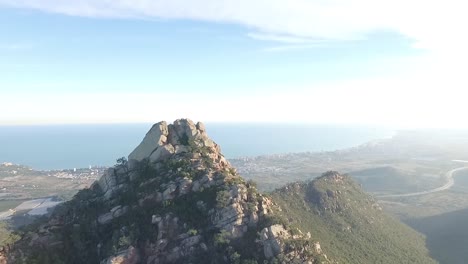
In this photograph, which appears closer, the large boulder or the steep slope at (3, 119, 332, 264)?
the steep slope at (3, 119, 332, 264)

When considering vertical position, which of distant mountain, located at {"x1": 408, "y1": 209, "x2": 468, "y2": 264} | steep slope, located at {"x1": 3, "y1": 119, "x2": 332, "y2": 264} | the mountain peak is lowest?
distant mountain, located at {"x1": 408, "y1": 209, "x2": 468, "y2": 264}

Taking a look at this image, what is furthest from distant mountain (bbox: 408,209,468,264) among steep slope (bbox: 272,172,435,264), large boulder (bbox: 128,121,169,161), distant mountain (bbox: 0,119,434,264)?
large boulder (bbox: 128,121,169,161)

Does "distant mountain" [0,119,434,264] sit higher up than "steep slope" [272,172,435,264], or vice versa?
"distant mountain" [0,119,434,264]

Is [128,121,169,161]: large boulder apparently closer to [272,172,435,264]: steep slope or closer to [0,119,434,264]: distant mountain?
[0,119,434,264]: distant mountain

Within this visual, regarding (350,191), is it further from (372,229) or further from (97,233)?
(97,233)

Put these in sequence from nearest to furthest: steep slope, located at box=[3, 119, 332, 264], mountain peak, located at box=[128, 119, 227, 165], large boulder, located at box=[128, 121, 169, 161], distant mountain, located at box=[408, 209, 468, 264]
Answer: steep slope, located at box=[3, 119, 332, 264] → mountain peak, located at box=[128, 119, 227, 165] → large boulder, located at box=[128, 121, 169, 161] → distant mountain, located at box=[408, 209, 468, 264]

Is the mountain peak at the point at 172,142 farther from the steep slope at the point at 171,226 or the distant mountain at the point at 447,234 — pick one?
the distant mountain at the point at 447,234

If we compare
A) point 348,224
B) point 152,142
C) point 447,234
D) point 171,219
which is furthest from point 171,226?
point 447,234
